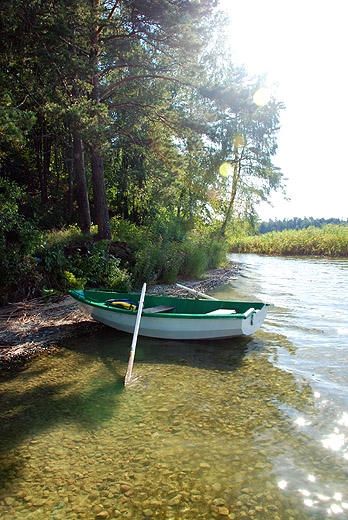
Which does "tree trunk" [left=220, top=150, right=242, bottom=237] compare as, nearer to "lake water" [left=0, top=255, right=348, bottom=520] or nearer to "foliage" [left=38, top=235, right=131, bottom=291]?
"foliage" [left=38, top=235, right=131, bottom=291]

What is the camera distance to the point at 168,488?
9.11 ft

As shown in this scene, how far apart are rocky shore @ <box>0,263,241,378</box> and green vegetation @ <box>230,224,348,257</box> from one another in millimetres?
23916

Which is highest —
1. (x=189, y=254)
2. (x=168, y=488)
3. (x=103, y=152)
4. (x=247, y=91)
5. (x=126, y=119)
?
(x=247, y=91)

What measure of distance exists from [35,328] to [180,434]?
170 inches

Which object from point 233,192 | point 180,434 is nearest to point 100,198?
point 180,434

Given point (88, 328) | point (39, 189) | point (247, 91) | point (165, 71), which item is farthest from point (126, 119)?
point (88, 328)

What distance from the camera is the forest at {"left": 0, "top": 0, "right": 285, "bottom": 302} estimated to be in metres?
8.82

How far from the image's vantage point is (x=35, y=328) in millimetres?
6879

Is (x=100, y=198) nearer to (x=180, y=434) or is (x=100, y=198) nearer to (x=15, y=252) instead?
(x=15, y=252)

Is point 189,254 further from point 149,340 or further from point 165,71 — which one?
point 149,340

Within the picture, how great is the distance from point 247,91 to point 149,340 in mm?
12245

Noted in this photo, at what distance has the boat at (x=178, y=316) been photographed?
589 cm

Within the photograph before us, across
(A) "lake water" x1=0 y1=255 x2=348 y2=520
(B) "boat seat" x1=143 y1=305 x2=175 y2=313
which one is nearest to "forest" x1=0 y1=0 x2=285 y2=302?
(B) "boat seat" x1=143 y1=305 x2=175 y2=313

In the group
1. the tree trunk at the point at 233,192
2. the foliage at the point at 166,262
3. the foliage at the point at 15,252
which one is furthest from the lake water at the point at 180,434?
the tree trunk at the point at 233,192
